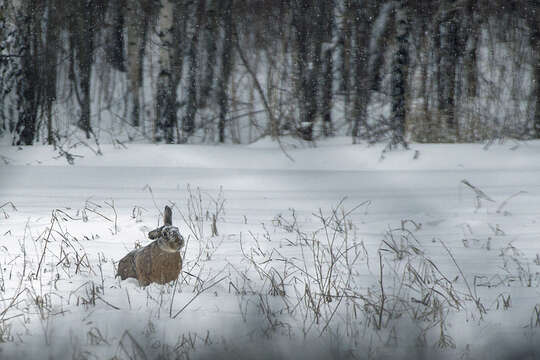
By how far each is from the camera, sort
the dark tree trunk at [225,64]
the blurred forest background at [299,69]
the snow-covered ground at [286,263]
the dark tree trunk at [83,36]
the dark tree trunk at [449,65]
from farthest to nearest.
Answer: the dark tree trunk at [83,36] < the dark tree trunk at [225,64] < the blurred forest background at [299,69] < the dark tree trunk at [449,65] < the snow-covered ground at [286,263]

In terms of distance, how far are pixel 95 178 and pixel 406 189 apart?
2883mm

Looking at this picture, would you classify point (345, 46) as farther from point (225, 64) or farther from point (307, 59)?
point (225, 64)

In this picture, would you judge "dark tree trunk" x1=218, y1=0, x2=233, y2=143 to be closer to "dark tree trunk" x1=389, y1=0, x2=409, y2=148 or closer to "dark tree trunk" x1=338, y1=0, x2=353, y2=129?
"dark tree trunk" x1=338, y1=0, x2=353, y2=129

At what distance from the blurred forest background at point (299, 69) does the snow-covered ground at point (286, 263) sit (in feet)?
5.54

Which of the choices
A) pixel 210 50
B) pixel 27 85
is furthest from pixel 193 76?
pixel 27 85

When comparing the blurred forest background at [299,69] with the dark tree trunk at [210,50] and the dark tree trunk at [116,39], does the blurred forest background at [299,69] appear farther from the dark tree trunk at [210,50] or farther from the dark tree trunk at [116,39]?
the dark tree trunk at [116,39]

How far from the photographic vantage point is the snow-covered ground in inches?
80.4

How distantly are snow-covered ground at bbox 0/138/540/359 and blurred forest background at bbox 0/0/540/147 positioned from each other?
5.54 feet

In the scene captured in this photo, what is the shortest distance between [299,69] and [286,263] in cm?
619

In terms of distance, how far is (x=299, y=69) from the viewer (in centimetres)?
864

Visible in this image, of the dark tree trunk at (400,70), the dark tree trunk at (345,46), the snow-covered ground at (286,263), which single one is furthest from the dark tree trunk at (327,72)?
the snow-covered ground at (286,263)

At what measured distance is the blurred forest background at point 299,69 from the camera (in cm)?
760

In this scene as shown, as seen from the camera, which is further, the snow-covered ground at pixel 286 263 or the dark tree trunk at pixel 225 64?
the dark tree trunk at pixel 225 64

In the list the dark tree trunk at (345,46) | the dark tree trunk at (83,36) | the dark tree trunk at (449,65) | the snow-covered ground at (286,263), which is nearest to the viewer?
the snow-covered ground at (286,263)
